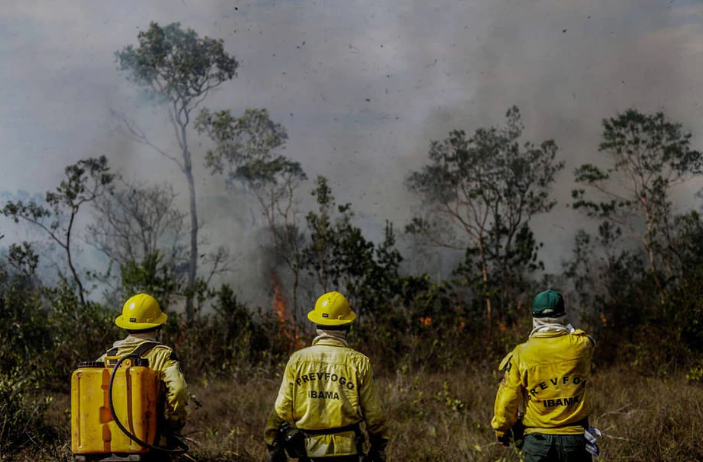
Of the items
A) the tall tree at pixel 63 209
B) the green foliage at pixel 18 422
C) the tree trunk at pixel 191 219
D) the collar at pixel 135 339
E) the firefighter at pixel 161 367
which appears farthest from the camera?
the tree trunk at pixel 191 219

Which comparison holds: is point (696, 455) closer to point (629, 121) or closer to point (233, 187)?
point (629, 121)

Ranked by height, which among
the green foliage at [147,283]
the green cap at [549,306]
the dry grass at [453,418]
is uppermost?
the green foliage at [147,283]

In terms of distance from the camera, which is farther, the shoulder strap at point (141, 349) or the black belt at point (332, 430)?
the shoulder strap at point (141, 349)

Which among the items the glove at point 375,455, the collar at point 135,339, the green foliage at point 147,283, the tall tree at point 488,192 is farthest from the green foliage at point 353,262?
the glove at point 375,455

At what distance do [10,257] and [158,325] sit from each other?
15.7 metres

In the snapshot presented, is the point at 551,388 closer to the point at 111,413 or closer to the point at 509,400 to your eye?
the point at 509,400

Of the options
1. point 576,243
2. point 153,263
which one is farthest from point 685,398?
point 576,243

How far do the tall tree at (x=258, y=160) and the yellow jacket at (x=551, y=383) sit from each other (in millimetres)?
18060

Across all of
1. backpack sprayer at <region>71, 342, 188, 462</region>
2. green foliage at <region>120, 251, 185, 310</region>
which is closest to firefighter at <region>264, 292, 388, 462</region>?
backpack sprayer at <region>71, 342, 188, 462</region>

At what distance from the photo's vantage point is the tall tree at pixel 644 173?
66.4 ft

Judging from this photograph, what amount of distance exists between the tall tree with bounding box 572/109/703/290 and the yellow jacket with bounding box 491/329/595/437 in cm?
1712

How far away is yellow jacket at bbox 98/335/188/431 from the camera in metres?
4.38

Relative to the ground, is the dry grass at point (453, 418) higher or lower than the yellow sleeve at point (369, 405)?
lower

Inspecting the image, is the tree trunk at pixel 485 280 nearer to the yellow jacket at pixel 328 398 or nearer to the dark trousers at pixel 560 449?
the dark trousers at pixel 560 449
